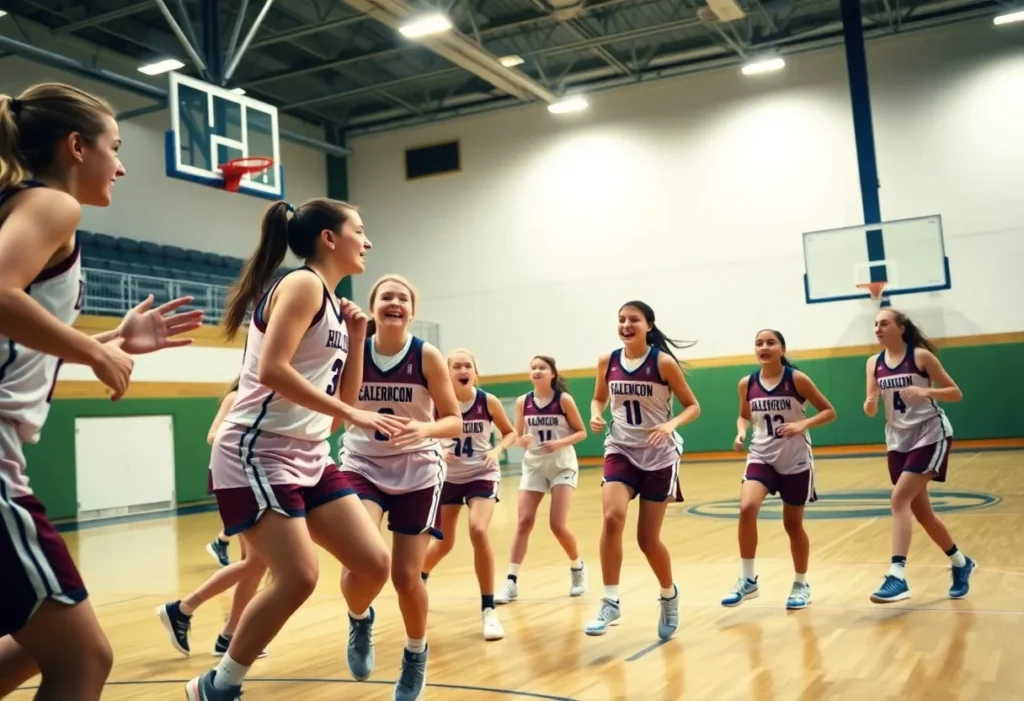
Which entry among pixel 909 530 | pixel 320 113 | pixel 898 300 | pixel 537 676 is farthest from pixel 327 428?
pixel 320 113

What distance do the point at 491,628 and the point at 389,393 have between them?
1.72 m

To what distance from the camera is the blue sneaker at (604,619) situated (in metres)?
4.97

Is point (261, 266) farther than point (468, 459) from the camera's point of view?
No

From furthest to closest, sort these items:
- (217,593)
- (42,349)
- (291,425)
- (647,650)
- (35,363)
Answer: (217,593), (647,650), (291,425), (35,363), (42,349)

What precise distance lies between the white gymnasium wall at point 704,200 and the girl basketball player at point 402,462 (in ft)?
53.6

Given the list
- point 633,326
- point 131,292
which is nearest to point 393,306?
point 633,326

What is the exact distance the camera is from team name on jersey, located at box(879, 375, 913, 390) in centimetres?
588

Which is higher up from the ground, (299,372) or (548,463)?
(299,372)

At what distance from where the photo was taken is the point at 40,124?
7.23 ft

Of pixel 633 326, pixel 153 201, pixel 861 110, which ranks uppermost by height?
pixel 861 110

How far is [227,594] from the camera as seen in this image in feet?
24.1

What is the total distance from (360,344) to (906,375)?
3876mm

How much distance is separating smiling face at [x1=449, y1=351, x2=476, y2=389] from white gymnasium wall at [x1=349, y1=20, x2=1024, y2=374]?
14.4 metres

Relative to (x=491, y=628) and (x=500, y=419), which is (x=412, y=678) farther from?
(x=500, y=419)
